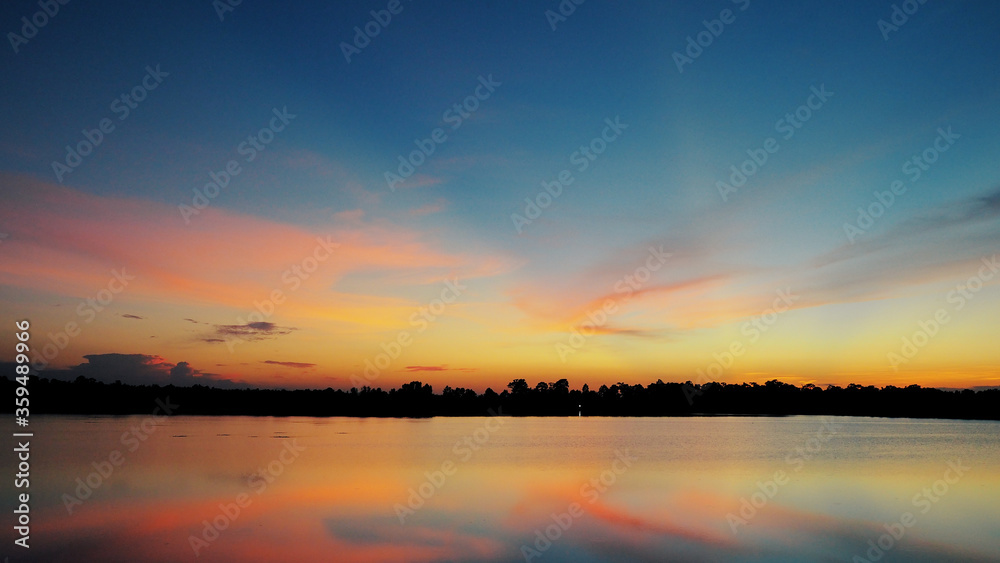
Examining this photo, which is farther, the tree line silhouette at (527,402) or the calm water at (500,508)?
the tree line silhouette at (527,402)

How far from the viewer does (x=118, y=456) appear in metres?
32.3

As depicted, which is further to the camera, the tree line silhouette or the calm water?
the tree line silhouette

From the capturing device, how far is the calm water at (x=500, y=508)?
551 inches

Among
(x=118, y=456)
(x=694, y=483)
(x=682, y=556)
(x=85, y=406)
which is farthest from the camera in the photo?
(x=85, y=406)

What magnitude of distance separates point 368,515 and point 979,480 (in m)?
26.0

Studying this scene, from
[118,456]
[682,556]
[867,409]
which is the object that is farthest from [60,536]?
[867,409]

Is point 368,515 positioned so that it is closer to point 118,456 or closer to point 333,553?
point 333,553

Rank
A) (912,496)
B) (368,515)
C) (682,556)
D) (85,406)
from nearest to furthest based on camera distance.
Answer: (682,556)
(368,515)
(912,496)
(85,406)

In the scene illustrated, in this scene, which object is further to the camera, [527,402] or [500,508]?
[527,402]

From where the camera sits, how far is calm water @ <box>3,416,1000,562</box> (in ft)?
45.9

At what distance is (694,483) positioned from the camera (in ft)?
83.0

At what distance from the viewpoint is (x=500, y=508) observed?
19.4m

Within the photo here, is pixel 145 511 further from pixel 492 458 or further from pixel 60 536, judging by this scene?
pixel 492 458

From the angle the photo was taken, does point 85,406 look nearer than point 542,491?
No
